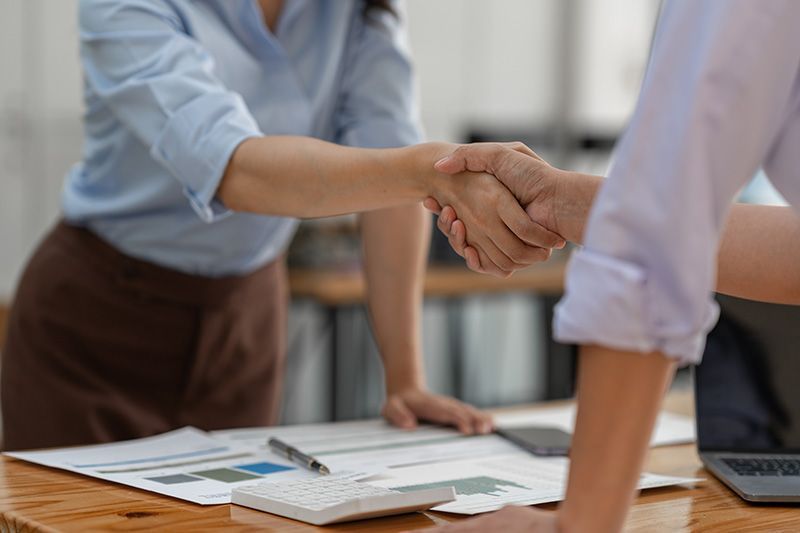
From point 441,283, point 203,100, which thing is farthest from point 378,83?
point 441,283

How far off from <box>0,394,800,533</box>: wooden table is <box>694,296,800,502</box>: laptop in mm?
118

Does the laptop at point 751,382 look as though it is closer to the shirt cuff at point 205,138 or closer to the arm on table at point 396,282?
the arm on table at point 396,282

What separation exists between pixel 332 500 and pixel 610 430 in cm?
32

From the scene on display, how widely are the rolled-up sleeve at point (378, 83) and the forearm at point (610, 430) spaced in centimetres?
93

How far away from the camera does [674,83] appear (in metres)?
0.66

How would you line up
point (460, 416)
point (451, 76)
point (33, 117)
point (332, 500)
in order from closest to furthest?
point (332, 500)
point (460, 416)
point (33, 117)
point (451, 76)

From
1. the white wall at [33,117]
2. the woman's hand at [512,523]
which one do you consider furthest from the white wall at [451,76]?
the woman's hand at [512,523]

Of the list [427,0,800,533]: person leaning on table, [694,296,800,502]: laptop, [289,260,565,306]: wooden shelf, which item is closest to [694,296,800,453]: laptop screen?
[694,296,800,502]: laptop

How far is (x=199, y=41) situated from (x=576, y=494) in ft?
2.97

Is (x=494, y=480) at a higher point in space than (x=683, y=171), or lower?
lower

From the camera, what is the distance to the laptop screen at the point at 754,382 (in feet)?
3.98

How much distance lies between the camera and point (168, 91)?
1262 mm

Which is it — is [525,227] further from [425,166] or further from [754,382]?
[754,382]

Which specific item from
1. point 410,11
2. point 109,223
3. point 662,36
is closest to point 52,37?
point 410,11
